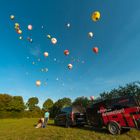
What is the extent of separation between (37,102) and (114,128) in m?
82.2

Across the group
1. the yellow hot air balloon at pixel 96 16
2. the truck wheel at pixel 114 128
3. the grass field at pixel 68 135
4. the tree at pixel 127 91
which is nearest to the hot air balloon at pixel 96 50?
the yellow hot air balloon at pixel 96 16

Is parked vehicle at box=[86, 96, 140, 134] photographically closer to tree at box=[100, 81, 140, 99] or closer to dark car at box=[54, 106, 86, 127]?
dark car at box=[54, 106, 86, 127]

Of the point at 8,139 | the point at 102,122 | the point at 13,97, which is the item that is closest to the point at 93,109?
the point at 102,122

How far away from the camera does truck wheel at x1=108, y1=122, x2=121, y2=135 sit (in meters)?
9.69

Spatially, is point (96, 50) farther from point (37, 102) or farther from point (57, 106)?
point (37, 102)

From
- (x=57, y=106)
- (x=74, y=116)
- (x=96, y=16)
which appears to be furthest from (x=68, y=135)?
(x=57, y=106)

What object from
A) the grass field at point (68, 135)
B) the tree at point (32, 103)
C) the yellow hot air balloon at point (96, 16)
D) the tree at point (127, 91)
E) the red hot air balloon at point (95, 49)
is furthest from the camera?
the tree at point (32, 103)

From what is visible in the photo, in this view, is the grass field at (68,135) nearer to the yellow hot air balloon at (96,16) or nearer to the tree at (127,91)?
the yellow hot air balloon at (96,16)

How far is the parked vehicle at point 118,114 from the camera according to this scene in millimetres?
9055

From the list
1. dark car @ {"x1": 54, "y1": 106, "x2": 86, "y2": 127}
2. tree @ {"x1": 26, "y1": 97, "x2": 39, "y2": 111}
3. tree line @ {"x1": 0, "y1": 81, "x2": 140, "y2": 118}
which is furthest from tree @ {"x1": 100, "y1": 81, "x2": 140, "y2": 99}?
tree @ {"x1": 26, "y1": 97, "x2": 39, "y2": 111}

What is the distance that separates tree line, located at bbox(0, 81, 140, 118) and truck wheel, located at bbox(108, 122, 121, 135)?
13.6m

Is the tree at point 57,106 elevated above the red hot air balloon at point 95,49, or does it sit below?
above

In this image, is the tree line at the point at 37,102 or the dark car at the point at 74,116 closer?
the dark car at the point at 74,116

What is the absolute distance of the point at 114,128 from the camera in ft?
32.3
